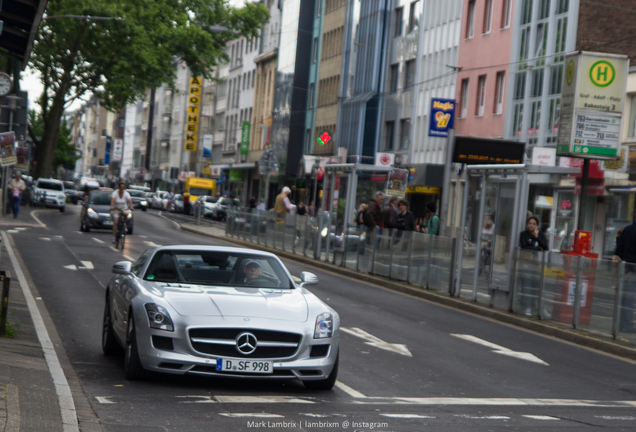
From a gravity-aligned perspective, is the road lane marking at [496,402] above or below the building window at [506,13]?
below

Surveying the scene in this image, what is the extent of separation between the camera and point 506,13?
4931 cm

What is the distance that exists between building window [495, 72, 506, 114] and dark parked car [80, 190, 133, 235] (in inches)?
709

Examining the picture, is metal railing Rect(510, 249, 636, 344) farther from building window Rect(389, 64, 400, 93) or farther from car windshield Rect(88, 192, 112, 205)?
building window Rect(389, 64, 400, 93)

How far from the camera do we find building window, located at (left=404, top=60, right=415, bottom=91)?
60.1 metres

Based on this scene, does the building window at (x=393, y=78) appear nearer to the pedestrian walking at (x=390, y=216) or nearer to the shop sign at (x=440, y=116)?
the shop sign at (x=440, y=116)

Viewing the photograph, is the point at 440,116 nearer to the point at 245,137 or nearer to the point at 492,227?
the point at 492,227

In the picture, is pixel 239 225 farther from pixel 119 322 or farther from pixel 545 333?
pixel 119 322

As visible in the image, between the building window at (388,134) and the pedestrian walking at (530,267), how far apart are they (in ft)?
144

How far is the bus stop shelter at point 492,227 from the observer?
61.4 ft

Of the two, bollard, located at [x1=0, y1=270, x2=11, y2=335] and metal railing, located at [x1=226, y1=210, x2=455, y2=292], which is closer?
bollard, located at [x1=0, y1=270, x2=11, y2=335]

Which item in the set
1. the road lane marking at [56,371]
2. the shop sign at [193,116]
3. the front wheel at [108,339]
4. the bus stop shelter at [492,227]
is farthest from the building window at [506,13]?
the shop sign at [193,116]

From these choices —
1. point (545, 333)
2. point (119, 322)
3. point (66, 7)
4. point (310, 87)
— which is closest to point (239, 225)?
point (66, 7)

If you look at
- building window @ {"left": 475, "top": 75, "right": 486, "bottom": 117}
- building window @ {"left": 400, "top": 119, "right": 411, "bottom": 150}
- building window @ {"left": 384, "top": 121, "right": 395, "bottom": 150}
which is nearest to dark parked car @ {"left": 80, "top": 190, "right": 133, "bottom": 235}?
building window @ {"left": 475, "top": 75, "right": 486, "bottom": 117}

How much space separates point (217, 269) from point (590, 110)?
11120 millimetres
